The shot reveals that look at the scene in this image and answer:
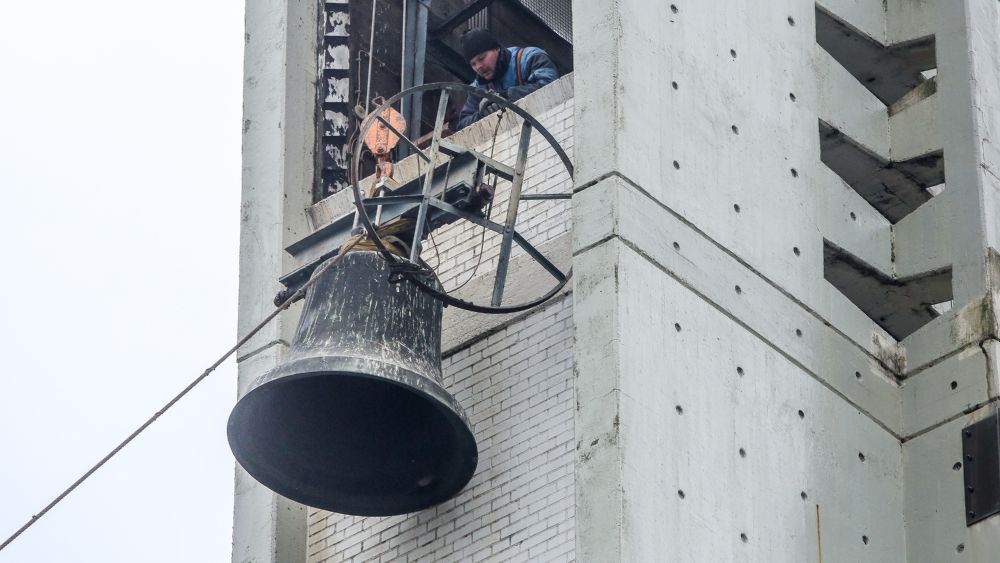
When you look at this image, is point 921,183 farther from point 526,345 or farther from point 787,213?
point 526,345

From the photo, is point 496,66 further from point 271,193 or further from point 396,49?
point 271,193

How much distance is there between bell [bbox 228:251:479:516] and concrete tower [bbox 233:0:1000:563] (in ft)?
0.97

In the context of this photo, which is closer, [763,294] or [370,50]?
[763,294]

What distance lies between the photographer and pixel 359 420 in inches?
552

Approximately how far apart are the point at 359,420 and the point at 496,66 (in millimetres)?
2955

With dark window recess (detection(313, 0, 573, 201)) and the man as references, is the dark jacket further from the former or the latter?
dark window recess (detection(313, 0, 573, 201))

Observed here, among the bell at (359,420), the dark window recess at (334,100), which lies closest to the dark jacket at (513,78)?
the dark window recess at (334,100)

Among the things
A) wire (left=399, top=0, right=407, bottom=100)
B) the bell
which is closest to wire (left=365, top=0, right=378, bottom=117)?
wire (left=399, top=0, right=407, bottom=100)

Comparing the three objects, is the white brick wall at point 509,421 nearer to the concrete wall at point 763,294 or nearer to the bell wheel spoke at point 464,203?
the bell wheel spoke at point 464,203

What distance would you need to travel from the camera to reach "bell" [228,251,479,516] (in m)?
13.5

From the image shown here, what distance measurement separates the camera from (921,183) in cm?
1531

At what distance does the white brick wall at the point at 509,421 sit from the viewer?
1359 cm

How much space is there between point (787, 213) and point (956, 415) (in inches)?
50.9

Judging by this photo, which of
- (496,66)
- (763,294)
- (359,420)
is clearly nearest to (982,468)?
(763,294)
